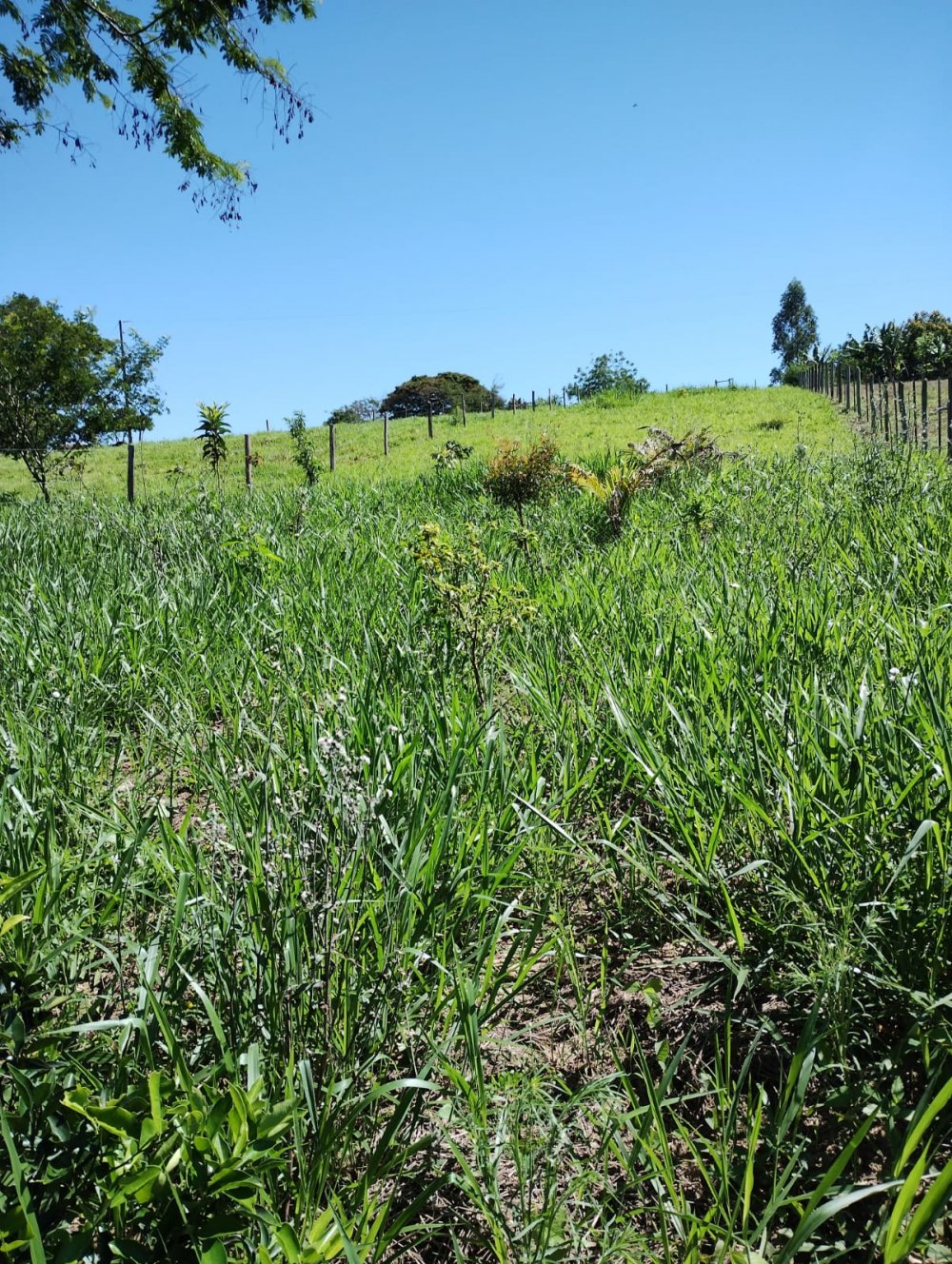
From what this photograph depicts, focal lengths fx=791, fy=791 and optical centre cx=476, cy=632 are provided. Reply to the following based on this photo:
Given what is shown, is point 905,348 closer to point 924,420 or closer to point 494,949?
point 924,420

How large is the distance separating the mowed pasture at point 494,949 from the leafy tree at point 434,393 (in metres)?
68.3

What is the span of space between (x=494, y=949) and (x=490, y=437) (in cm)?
2211

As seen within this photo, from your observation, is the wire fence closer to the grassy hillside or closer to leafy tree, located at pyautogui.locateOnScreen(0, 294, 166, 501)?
the grassy hillside

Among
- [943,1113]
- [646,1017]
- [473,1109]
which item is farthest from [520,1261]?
[943,1113]

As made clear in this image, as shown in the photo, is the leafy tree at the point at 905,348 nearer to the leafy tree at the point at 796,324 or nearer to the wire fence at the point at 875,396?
the wire fence at the point at 875,396

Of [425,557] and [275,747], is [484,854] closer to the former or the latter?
[275,747]

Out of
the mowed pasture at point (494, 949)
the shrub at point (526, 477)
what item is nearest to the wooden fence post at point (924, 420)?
the shrub at point (526, 477)

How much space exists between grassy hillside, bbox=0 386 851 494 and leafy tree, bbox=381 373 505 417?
38.0 meters

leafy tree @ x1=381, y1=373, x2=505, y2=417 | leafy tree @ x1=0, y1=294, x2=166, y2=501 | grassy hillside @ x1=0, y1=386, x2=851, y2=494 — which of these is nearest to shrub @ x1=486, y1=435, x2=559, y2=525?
grassy hillside @ x1=0, y1=386, x2=851, y2=494

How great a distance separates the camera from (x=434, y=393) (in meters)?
73.1

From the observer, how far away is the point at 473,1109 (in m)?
1.33

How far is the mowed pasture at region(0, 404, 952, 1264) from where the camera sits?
1.20m

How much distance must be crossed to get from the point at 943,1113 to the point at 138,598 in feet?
13.6

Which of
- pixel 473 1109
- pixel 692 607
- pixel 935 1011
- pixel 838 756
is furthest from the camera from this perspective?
pixel 692 607
